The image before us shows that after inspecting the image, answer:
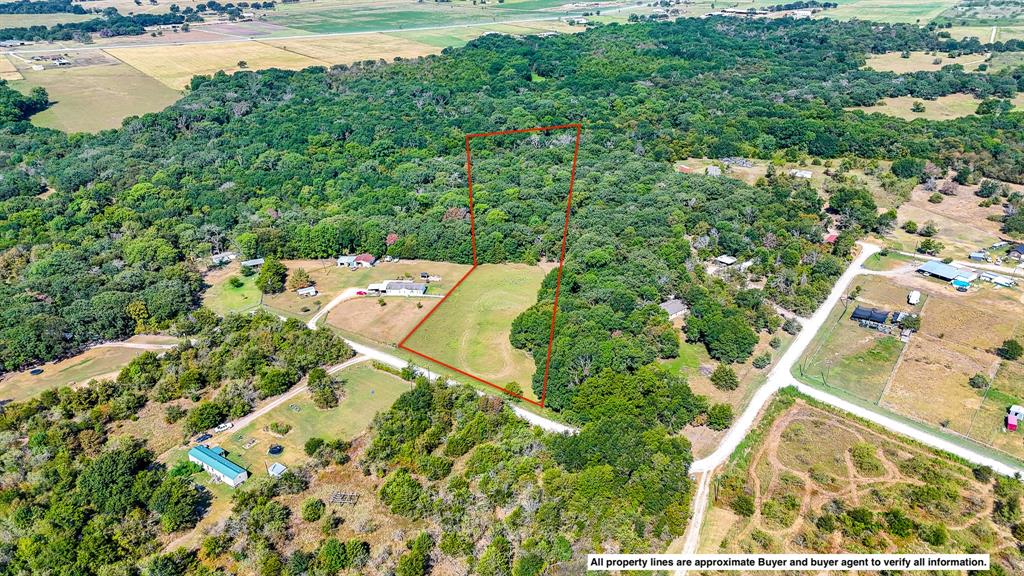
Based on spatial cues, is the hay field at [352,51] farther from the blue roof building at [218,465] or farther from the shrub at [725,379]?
the shrub at [725,379]

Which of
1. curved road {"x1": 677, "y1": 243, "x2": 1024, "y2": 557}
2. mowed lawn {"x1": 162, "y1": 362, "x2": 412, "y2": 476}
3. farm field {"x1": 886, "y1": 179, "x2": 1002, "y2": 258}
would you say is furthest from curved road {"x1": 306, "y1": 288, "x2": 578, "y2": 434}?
farm field {"x1": 886, "y1": 179, "x2": 1002, "y2": 258}

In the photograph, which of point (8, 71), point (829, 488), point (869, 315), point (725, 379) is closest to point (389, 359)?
point (725, 379)

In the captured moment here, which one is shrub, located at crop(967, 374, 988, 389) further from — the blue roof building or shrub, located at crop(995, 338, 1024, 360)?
the blue roof building

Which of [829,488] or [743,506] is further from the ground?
[743,506]

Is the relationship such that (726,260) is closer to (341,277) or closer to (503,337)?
(503,337)

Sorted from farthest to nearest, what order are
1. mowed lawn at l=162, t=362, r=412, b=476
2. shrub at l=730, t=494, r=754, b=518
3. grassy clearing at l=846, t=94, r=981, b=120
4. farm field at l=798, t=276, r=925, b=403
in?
grassy clearing at l=846, t=94, r=981, b=120, farm field at l=798, t=276, r=925, b=403, mowed lawn at l=162, t=362, r=412, b=476, shrub at l=730, t=494, r=754, b=518

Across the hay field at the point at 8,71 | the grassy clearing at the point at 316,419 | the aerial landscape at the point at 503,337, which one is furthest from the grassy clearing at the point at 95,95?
the grassy clearing at the point at 316,419
